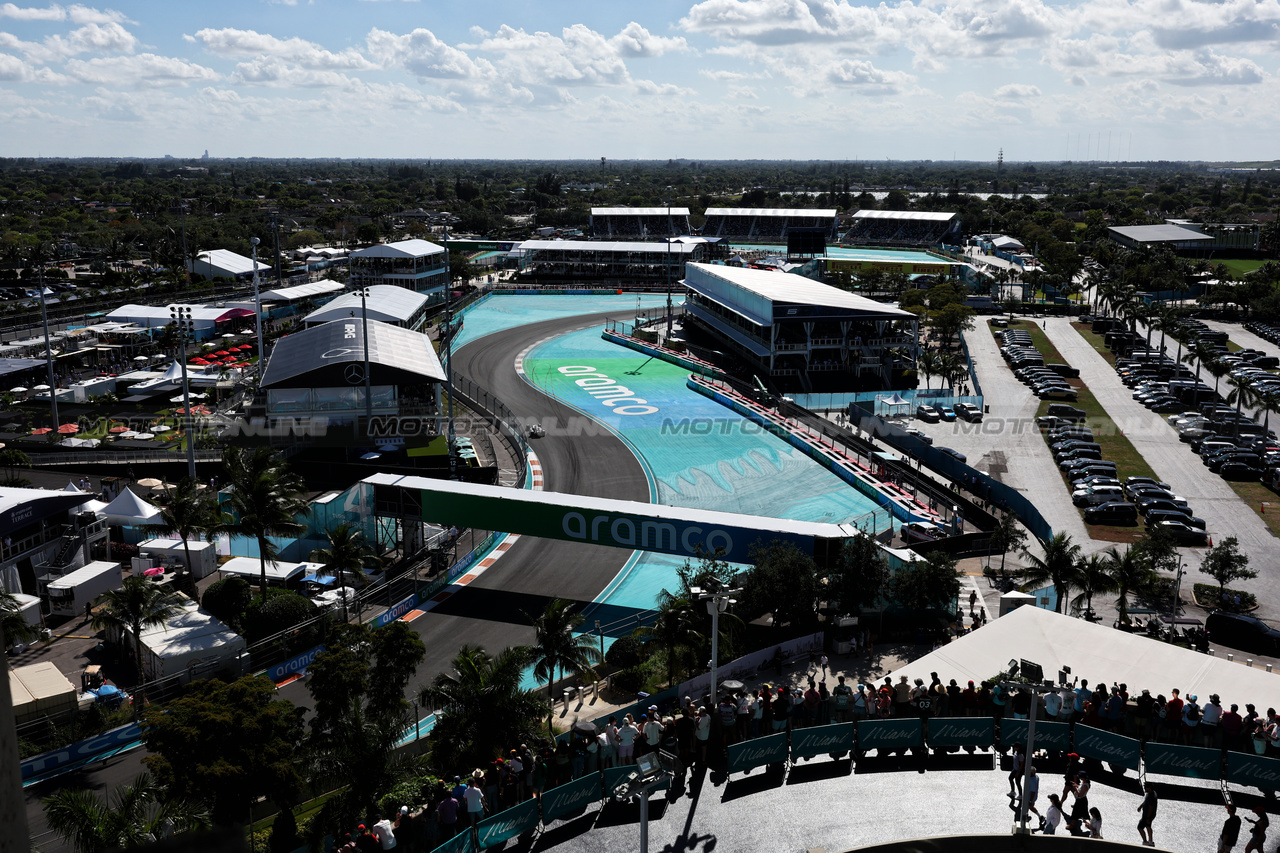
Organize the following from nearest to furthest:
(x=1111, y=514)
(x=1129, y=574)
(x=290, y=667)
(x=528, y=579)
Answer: (x=290, y=667) → (x=1129, y=574) → (x=528, y=579) → (x=1111, y=514)

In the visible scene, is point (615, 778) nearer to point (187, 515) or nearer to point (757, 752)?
point (757, 752)

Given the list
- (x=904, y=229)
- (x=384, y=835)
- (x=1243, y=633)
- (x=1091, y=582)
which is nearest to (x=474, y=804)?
(x=384, y=835)

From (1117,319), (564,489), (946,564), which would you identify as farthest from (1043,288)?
(946,564)

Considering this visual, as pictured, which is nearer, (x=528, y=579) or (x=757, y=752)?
(x=757, y=752)

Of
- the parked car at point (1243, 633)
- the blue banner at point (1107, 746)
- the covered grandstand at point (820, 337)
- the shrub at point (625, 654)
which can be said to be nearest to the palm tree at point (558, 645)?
the shrub at point (625, 654)

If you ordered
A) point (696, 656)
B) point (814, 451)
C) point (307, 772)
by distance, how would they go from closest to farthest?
point (307, 772) → point (696, 656) → point (814, 451)

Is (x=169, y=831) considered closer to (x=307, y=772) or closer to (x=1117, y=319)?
(x=307, y=772)

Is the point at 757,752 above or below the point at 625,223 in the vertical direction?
below
